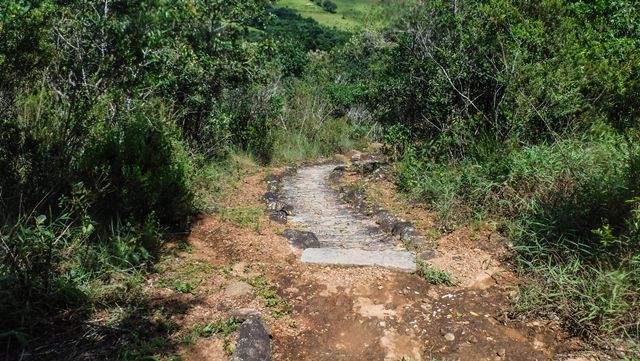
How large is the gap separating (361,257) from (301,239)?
77 cm

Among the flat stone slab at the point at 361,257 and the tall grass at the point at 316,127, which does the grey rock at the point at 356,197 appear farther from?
the tall grass at the point at 316,127

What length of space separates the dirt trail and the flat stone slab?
0.10m

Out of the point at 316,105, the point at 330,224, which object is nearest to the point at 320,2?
the point at 316,105

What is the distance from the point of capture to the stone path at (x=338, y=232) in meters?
4.46

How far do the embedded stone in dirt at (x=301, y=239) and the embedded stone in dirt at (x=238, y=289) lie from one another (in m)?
1.01

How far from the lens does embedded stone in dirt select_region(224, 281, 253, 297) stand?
376 centimetres

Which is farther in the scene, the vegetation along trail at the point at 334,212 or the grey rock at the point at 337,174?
the grey rock at the point at 337,174

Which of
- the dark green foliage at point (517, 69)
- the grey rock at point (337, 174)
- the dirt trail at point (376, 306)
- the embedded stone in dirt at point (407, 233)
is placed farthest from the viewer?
the grey rock at point (337, 174)

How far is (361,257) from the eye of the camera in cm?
451

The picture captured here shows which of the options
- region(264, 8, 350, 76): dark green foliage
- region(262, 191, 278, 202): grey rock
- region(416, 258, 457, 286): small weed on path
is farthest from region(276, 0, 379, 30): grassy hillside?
region(416, 258, 457, 286): small weed on path

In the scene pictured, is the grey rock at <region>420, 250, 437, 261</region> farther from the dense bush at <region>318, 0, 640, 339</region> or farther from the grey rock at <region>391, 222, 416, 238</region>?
the dense bush at <region>318, 0, 640, 339</region>

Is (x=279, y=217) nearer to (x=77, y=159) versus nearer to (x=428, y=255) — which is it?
(x=428, y=255)

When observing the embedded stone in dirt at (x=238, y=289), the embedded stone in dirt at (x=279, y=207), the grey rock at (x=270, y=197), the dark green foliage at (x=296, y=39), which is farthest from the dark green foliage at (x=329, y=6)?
the embedded stone in dirt at (x=238, y=289)

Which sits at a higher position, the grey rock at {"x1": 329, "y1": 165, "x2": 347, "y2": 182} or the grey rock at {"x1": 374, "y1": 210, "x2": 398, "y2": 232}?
the grey rock at {"x1": 374, "y1": 210, "x2": 398, "y2": 232}
